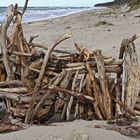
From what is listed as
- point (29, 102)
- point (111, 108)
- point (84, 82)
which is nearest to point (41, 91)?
point (29, 102)

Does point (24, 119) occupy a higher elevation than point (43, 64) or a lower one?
lower

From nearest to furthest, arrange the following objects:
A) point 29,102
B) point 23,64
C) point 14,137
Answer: point 14,137 → point 29,102 → point 23,64

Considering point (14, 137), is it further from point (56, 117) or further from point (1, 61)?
point (1, 61)

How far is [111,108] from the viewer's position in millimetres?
3793

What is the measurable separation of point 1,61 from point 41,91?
1.95 ft

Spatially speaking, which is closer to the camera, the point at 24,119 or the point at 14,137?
the point at 14,137

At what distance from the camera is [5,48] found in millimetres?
4023

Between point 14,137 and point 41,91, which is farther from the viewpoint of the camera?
point 41,91

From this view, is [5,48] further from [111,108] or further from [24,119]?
[111,108]

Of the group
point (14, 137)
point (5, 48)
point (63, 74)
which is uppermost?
point (5, 48)

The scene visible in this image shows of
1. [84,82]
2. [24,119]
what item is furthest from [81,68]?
[24,119]

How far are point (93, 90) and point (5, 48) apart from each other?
927mm

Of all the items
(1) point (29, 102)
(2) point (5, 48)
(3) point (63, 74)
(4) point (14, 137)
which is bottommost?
(4) point (14, 137)

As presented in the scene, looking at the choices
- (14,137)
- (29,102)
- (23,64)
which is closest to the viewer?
(14,137)
